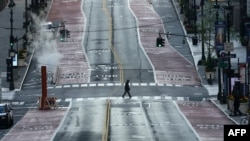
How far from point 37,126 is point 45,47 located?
5359 cm

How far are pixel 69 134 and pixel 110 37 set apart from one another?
214 feet

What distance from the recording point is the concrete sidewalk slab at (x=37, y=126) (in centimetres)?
5231

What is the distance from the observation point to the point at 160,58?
10475 cm

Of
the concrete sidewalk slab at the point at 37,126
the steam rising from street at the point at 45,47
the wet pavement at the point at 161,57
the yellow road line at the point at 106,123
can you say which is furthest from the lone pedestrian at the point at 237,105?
the steam rising from street at the point at 45,47

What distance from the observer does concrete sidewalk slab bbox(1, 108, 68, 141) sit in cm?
5231

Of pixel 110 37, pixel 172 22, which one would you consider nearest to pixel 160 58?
pixel 110 37

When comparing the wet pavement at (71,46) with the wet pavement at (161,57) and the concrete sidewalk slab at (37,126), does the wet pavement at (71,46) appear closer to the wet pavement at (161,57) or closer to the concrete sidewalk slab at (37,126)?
the wet pavement at (161,57)

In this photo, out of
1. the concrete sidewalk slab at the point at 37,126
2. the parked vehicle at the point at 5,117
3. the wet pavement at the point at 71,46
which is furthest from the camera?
the wet pavement at the point at 71,46

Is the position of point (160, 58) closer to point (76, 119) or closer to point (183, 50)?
point (183, 50)

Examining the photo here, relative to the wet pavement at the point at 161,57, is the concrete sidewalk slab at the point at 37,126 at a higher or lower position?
lower

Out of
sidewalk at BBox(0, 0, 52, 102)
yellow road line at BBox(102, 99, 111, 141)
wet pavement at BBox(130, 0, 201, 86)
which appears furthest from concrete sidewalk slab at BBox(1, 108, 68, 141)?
wet pavement at BBox(130, 0, 201, 86)

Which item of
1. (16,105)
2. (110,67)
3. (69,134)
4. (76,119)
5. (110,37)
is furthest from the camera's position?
(110,37)

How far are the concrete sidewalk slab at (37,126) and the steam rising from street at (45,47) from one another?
98.0 feet

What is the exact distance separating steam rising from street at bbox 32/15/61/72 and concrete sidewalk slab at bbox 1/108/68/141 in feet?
98.0
